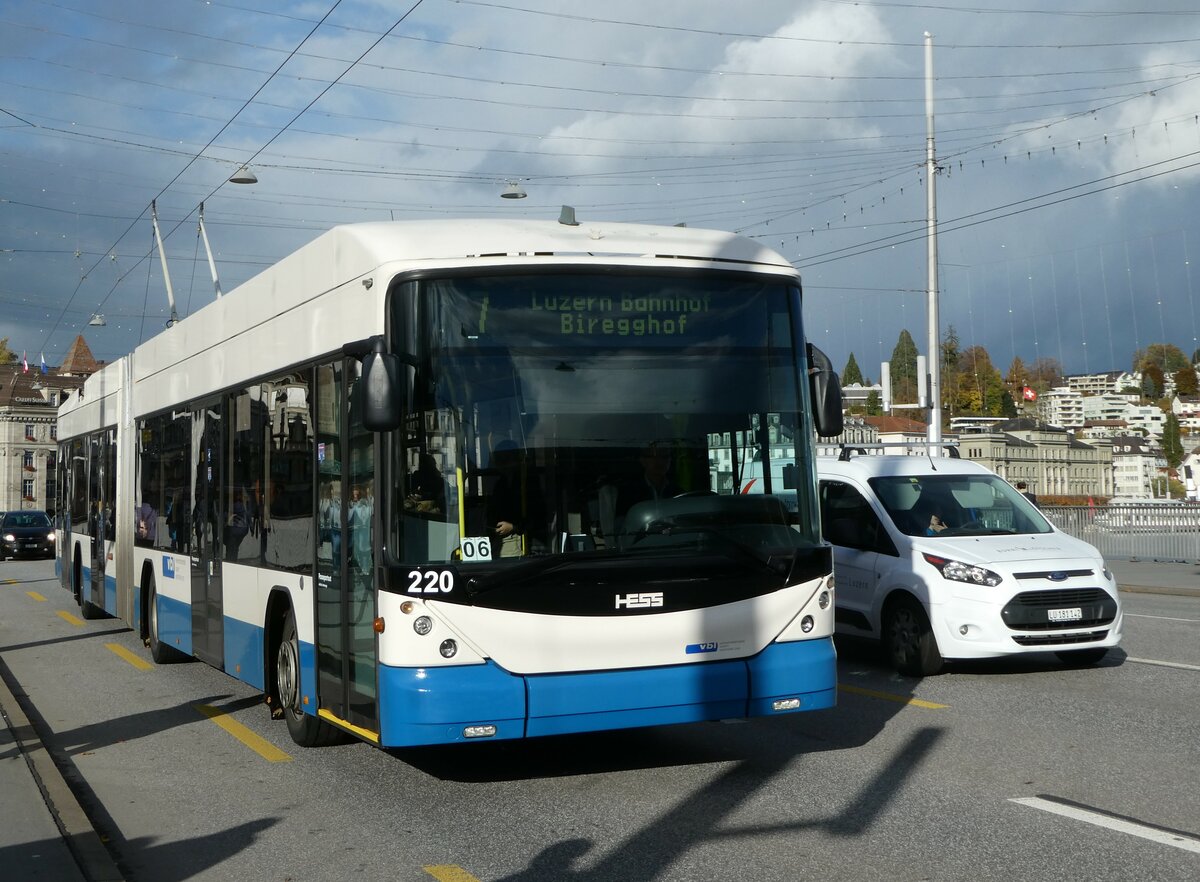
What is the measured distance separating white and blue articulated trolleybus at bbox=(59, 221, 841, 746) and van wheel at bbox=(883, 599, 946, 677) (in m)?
4.23

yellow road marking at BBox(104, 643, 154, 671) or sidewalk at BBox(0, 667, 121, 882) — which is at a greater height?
sidewalk at BBox(0, 667, 121, 882)

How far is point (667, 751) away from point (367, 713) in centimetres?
218

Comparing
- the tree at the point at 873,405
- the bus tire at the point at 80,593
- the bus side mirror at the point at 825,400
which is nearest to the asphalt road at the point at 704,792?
the bus side mirror at the point at 825,400

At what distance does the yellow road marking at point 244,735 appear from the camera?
949 cm

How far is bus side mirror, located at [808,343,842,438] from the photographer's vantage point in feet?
27.0

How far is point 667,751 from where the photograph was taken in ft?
30.1

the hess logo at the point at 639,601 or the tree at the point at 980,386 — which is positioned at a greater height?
the tree at the point at 980,386

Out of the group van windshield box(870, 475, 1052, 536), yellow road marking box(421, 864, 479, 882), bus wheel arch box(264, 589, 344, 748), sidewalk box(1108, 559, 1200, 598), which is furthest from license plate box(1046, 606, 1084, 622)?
sidewalk box(1108, 559, 1200, 598)

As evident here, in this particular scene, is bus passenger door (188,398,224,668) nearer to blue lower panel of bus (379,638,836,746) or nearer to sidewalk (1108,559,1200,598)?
blue lower panel of bus (379,638,836,746)

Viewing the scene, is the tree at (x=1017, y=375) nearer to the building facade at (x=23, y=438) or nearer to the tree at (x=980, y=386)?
the tree at (x=980, y=386)

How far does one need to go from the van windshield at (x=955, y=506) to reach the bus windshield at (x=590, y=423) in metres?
5.24

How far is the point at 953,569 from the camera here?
12.2 metres

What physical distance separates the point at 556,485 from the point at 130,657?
9.67 meters

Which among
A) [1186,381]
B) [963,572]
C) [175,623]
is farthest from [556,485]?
[1186,381]
